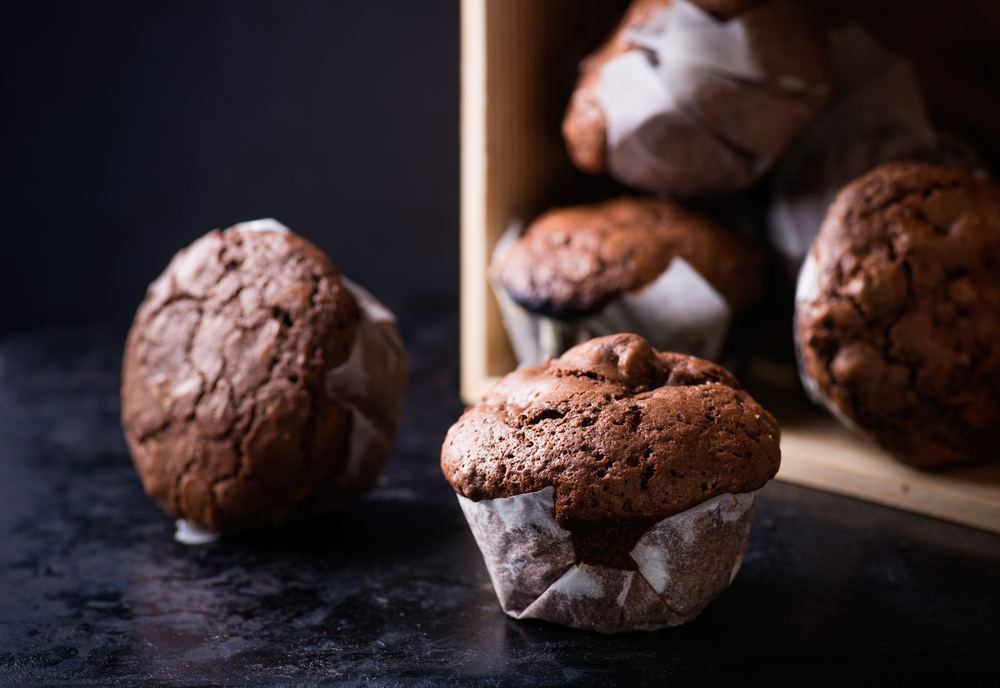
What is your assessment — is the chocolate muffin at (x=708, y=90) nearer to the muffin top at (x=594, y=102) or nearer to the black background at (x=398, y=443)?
the muffin top at (x=594, y=102)

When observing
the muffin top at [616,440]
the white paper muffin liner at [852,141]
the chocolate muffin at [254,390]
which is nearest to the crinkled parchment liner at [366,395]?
the chocolate muffin at [254,390]

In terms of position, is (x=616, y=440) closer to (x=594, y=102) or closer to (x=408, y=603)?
(x=408, y=603)

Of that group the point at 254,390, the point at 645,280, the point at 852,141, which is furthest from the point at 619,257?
the point at 254,390

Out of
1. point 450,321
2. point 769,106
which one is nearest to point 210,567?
point 769,106

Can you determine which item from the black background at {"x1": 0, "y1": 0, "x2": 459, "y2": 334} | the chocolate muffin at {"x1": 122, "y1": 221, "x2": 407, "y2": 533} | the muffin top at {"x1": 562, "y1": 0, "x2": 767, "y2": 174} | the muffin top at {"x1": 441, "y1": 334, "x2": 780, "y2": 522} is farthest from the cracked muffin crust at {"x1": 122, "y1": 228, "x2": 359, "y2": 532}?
the black background at {"x1": 0, "y1": 0, "x2": 459, "y2": 334}

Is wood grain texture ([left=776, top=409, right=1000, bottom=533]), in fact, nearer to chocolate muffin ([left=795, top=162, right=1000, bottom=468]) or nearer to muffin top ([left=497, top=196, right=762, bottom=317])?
chocolate muffin ([left=795, top=162, right=1000, bottom=468])

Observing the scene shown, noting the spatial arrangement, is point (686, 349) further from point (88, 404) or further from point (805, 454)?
point (88, 404)
